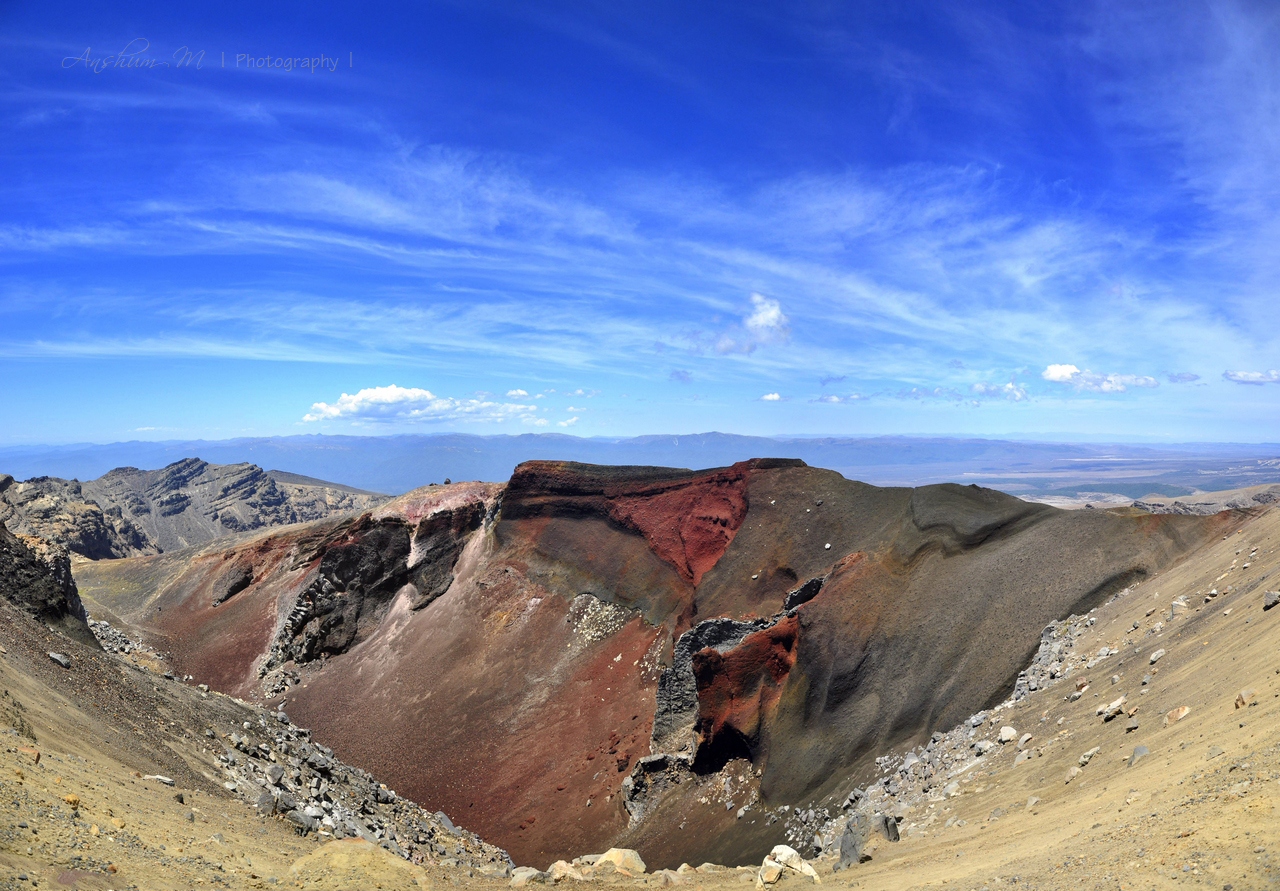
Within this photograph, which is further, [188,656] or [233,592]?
[233,592]

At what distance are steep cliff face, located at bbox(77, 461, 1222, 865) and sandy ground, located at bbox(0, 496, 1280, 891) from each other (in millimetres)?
4260

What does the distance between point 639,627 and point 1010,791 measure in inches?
904

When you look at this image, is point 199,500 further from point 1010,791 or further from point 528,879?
point 1010,791

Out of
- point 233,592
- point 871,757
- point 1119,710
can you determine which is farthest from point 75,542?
point 1119,710

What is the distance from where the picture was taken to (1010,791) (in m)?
12.3

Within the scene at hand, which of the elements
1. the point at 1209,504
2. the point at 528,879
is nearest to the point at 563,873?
the point at 528,879

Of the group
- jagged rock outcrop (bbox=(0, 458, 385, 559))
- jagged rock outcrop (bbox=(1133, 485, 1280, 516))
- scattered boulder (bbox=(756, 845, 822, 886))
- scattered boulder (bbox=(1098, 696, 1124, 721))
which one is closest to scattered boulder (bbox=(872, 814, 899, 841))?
scattered boulder (bbox=(756, 845, 822, 886))

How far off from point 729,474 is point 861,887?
2764 cm

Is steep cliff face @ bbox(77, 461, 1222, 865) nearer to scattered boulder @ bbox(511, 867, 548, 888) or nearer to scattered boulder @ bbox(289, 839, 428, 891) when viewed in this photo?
scattered boulder @ bbox(511, 867, 548, 888)

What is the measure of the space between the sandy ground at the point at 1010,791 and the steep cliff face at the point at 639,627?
14.0 ft

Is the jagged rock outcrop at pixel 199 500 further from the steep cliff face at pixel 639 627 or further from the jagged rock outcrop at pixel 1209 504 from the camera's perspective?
the jagged rock outcrop at pixel 1209 504

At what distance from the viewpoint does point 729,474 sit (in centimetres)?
3769

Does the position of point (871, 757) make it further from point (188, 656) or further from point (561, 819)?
point (188, 656)

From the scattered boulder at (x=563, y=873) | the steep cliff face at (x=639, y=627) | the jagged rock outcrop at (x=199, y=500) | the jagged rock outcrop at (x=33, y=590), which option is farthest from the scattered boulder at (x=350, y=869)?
the jagged rock outcrop at (x=199, y=500)
